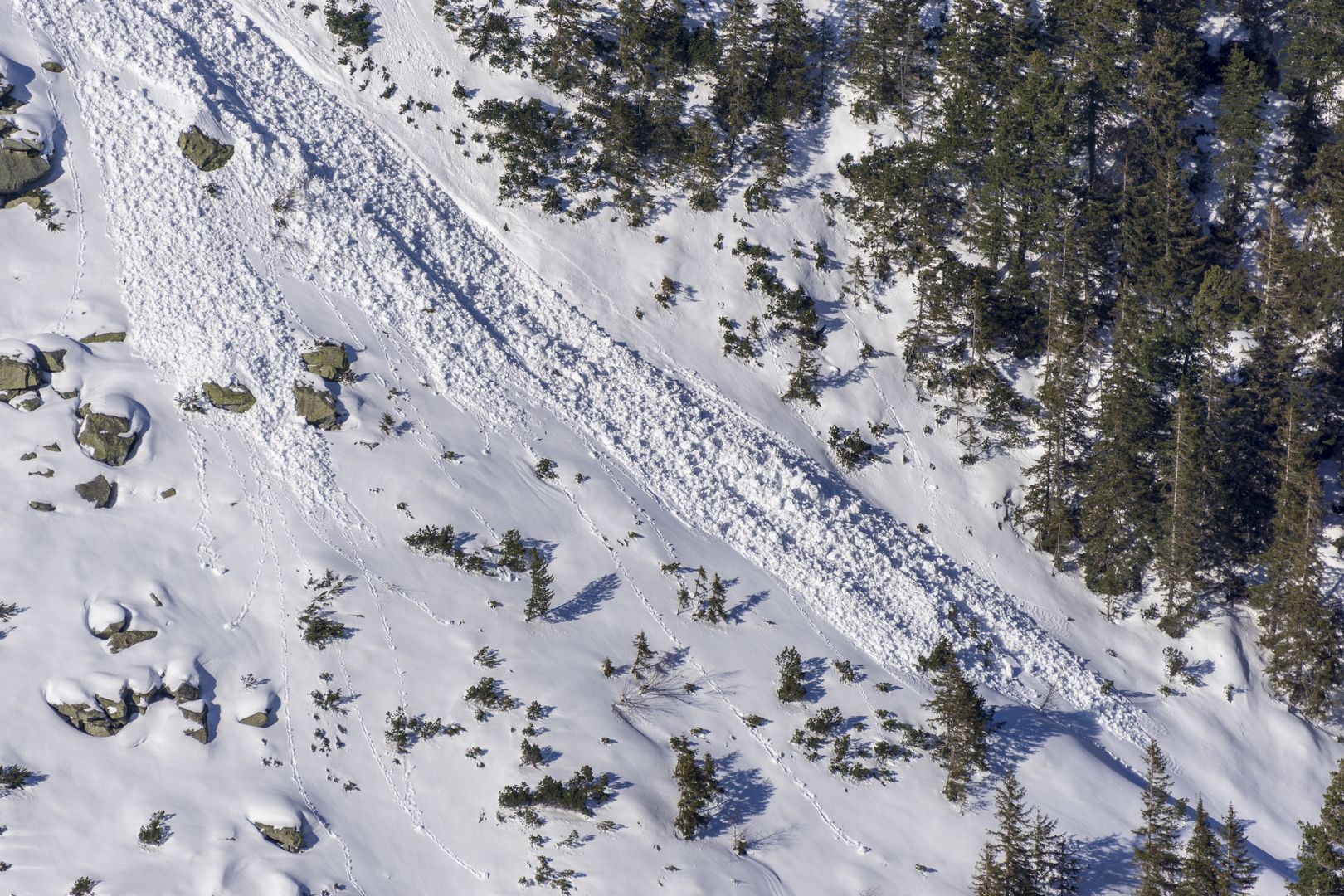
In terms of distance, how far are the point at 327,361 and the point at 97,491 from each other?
308 inches

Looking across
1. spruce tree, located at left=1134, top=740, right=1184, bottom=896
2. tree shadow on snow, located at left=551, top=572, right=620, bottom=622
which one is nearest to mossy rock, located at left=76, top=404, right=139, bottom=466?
tree shadow on snow, located at left=551, top=572, right=620, bottom=622

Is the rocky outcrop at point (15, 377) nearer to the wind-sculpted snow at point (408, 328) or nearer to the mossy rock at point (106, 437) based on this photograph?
the mossy rock at point (106, 437)

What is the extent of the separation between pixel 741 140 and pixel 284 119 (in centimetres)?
1871

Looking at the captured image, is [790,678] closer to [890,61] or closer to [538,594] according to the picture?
[538,594]

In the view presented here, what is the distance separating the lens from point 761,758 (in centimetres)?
2664

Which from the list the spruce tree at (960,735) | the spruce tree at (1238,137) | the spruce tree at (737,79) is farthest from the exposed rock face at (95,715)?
the spruce tree at (1238,137)

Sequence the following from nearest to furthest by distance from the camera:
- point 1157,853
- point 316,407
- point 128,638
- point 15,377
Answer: point 1157,853 → point 128,638 → point 15,377 → point 316,407

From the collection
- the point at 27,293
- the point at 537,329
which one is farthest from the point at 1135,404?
the point at 27,293

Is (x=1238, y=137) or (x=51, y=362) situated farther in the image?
(x=1238, y=137)

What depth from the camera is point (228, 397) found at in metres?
29.5

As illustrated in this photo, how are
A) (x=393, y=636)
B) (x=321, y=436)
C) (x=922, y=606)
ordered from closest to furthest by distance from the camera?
(x=393, y=636) < (x=321, y=436) < (x=922, y=606)

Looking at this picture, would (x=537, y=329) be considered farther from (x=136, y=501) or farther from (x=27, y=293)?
(x=27, y=293)

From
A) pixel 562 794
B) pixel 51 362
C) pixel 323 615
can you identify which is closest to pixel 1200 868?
pixel 562 794

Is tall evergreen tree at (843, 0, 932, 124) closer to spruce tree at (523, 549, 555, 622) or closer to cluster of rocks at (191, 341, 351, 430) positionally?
cluster of rocks at (191, 341, 351, 430)
